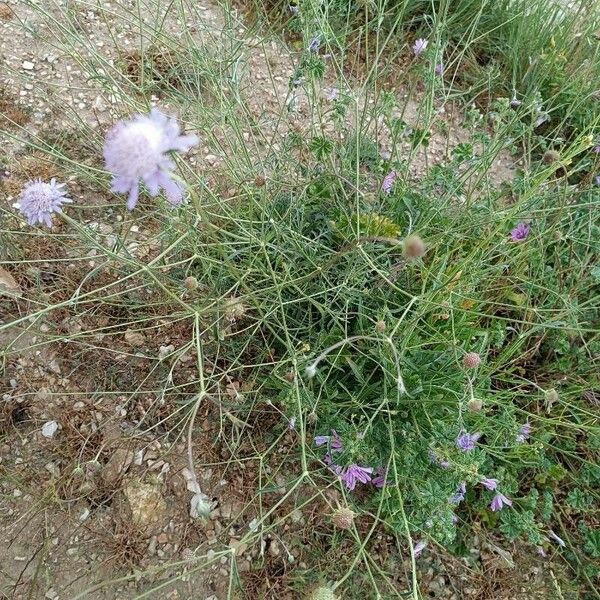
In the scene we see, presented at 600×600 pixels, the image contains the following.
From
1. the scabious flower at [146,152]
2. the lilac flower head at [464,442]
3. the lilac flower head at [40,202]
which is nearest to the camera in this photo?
the scabious flower at [146,152]

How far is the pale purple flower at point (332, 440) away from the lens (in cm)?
145

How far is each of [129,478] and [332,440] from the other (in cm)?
56

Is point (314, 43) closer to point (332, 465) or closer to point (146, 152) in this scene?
point (146, 152)

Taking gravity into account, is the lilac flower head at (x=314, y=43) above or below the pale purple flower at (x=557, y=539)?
above

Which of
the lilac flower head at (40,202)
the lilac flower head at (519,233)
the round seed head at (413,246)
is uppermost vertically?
the round seed head at (413,246)

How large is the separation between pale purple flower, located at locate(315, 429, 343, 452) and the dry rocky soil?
5.6 inches

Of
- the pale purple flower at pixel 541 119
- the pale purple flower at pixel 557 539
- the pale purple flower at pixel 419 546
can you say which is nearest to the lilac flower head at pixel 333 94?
the pale purple flower at pixel 541 119

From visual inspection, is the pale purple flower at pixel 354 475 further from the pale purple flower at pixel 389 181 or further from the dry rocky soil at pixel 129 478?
the pale purple flower at pixel 389 181

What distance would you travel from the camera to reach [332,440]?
1466 millimetres

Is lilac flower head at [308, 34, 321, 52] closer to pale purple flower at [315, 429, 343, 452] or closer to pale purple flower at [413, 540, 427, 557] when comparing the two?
pale purple flower at [315, 429, 343, 452]

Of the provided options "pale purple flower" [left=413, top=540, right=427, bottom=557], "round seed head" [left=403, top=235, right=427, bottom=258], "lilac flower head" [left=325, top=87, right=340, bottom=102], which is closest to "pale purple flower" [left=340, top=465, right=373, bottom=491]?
"pale purple flower" [left=413, top=540, right=427, bottom=557]

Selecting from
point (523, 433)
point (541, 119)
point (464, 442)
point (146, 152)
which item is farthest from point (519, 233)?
point (146, 152)

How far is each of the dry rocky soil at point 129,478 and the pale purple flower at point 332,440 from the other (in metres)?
0.14

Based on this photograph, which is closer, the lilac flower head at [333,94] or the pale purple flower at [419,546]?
the pale purple flower at [419,546]
